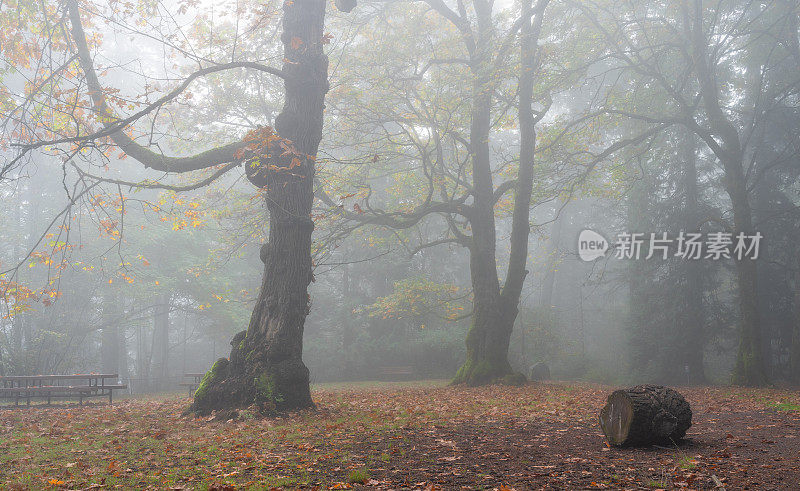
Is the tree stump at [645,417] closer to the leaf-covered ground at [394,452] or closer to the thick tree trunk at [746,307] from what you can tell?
the leaf-covered ground at [394,452]

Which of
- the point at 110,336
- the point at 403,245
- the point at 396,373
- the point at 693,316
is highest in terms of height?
the point at 403,245

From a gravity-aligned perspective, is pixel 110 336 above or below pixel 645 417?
above

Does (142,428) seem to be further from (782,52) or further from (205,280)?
(782,52)

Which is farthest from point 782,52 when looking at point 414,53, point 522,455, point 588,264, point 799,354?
point 522,455

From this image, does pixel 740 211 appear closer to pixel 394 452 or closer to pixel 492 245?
pixel 492 245

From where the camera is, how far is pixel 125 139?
9.41m

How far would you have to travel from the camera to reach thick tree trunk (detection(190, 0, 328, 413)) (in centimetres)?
873

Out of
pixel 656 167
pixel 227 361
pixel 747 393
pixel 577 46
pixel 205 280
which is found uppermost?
pixel 577 46

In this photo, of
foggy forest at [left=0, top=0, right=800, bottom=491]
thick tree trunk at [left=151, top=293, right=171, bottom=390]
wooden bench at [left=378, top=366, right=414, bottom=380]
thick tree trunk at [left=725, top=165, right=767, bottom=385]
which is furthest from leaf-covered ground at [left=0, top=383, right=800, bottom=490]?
thick tree trunk at [left=151, top=293, right=171, bottom=390]

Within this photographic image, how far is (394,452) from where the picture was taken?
5.78 m

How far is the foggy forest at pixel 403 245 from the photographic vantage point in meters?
5.96

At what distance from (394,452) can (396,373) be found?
19.4 m

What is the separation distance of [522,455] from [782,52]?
19.3 m

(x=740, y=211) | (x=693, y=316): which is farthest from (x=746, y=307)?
(x=693, y=316)
